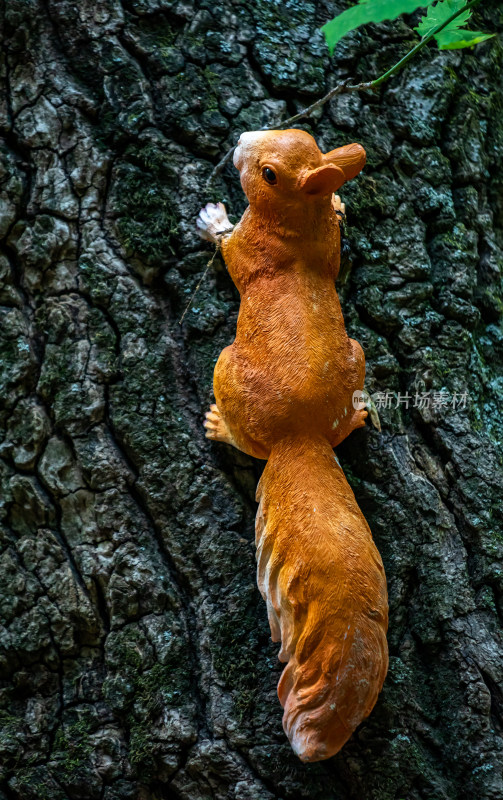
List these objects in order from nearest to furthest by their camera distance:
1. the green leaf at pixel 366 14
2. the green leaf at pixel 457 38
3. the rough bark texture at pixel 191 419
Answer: the green leaf at pixel 366 14 < the green leaf at pixel 457 38 < the rough bark texture at pixel 191 419

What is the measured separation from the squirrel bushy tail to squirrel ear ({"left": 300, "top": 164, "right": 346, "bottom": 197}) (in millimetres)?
818

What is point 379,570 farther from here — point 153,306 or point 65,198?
point 65,198

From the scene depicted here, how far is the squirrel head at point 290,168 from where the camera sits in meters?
2.18

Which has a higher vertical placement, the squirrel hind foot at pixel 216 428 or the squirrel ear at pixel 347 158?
the squirrel ear at pixel 347 158

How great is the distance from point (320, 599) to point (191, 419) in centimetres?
92

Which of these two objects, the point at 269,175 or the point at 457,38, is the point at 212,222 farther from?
the point at 457,38

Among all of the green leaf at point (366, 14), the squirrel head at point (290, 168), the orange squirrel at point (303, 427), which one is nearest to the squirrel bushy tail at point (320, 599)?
the orange squirrel at point (303, 427)

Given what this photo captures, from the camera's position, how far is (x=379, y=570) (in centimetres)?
219

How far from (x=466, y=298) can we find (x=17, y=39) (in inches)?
87.4

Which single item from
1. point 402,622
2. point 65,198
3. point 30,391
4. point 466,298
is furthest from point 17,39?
point 402,622

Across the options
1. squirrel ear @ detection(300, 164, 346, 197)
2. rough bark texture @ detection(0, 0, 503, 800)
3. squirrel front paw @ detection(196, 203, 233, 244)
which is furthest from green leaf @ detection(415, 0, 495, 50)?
squirrel front paw @ detection(196, 203, 233, 244)

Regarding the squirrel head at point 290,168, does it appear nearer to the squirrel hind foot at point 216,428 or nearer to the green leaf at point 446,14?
the green leaf at point 446,14

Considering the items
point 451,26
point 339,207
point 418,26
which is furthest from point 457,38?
point 339,207

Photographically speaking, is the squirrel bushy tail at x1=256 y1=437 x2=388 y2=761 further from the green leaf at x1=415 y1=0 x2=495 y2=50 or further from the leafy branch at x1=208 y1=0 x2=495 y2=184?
the green leaf at x1=415 y1=0 x2=495 y2=50
